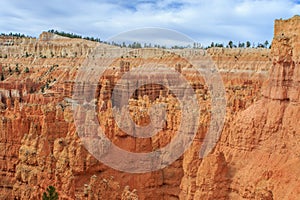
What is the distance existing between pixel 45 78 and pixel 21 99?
85.4ft

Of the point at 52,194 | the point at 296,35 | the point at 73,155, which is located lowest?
the point at 52,194

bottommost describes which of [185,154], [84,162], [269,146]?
[84,162]

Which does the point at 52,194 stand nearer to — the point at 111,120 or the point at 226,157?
the point at 111,120

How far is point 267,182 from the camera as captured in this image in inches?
413

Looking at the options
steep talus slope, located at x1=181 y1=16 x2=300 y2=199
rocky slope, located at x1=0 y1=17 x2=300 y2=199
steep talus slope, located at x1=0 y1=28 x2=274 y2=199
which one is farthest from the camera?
steep talus slope, located at x1=0 y1=28 x2=274 y2=199

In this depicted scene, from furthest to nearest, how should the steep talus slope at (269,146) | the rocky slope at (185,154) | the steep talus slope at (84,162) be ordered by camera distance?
1. the steep talus slope at (84,162)
2. the rocky slope at (185,154)
3. the steep talus slope at (269,146)

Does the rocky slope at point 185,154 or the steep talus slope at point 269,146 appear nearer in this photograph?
the steep talus slope at point 269,146

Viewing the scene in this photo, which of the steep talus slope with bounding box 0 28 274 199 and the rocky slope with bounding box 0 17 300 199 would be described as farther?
the steep talus slope with bounding box 0 28 274 199

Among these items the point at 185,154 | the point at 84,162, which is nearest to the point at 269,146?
the point at 185,154

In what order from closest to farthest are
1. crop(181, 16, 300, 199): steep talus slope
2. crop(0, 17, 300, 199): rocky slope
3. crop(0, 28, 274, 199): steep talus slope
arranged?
crop(181, 16, 300, 199): steep talus slope, crop(0, 17, 300, 199): rocky slope, crop(0, 28, 274, 199): steep talus slope

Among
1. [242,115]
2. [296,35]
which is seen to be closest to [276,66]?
[296,35]

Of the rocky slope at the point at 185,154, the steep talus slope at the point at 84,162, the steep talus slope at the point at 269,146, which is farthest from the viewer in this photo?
the steep talus slope at the point at 84,162

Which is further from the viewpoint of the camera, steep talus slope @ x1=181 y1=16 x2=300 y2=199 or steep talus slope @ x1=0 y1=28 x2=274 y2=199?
steep talus slope @ x1=0 y1=28 x2=274 y2=199

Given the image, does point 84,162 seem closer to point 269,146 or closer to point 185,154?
point 185,154
